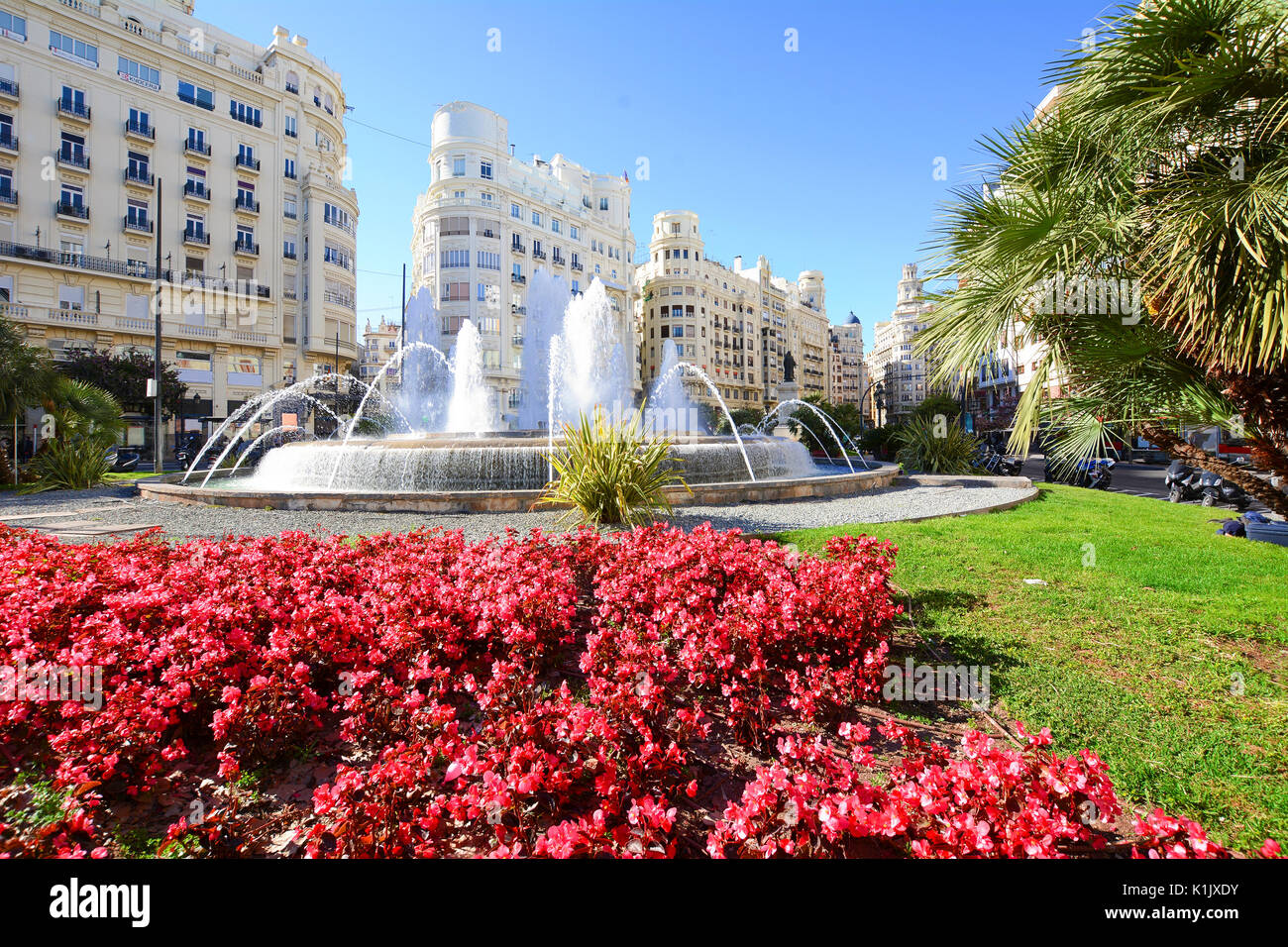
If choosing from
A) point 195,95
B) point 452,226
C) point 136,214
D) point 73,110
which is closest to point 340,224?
point 195,95

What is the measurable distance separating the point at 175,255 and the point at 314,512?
37.5m

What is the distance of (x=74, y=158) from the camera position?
33.0m

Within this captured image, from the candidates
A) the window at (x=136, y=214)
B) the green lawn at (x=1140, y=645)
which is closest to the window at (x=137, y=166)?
the window at (x=136, y=214)

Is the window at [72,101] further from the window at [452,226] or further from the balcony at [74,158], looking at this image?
the window at [452,226]

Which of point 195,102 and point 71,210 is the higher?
point 195,102

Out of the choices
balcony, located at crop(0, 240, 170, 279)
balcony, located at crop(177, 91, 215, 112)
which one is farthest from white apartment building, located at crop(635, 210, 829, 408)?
balcony, located at crop(0, 240, 170, 279)

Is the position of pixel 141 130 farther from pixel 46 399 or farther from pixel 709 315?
pixel 709 315

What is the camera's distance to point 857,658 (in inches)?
137

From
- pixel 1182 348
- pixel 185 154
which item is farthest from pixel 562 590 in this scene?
pixel 185 154

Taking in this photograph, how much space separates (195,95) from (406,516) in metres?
44.7

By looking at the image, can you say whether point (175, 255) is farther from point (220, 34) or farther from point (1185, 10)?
point (1185, 10)

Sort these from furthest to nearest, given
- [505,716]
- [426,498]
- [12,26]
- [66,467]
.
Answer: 1. [12,26]
2. [66,467]
3. [426,498]
4. [505,716]

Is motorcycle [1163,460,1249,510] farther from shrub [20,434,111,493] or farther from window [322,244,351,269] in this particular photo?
window [322,244,351,269]

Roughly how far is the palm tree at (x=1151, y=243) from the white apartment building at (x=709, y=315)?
61.4m
